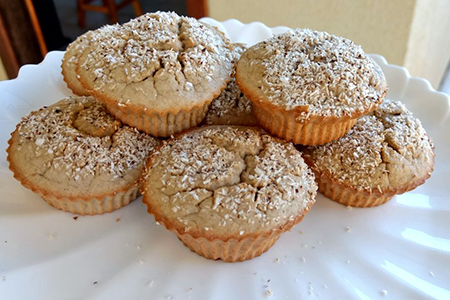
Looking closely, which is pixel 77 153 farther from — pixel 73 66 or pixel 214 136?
pixel 73 66

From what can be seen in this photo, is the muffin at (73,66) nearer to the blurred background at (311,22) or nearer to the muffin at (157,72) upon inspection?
the muffin at (157,72)

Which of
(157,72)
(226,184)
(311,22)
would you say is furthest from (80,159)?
(311,22)

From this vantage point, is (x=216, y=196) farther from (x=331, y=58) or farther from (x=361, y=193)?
(x=331, y=58)

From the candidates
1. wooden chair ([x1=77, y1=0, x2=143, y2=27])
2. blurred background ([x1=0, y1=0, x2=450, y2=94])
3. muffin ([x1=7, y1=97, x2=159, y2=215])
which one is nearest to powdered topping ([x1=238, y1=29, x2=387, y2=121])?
muffin ([x1=7, y1=97, x2=159, y2=215])

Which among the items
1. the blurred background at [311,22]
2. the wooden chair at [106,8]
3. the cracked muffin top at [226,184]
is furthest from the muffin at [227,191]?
the wooden chair at [106,8]

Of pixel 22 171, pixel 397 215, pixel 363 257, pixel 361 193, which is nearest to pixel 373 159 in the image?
pixel 361 193

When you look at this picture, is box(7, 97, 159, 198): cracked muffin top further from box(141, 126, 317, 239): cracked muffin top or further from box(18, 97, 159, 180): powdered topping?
box(141, 126, 317, 239): cracked muffin top

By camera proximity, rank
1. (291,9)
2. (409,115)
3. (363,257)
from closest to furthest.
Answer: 1. (363,257)
2. (409,115)
3. (291,9)
